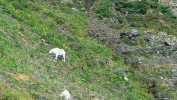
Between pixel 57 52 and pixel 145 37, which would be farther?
pixel 145 37

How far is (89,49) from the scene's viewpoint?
29.9 metres

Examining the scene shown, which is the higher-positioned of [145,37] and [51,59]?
[51,59]

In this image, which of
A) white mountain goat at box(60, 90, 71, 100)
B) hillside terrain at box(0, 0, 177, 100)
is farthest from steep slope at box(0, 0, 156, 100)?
white mountain goat at box(60, 90, 71, 100)

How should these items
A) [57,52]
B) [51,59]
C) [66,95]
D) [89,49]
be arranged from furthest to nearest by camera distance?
[89,49] → [57,52] → [51,59] → [66,95]

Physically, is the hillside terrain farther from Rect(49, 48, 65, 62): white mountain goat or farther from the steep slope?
Rect(49, 48, 65, 62): white mountain goat

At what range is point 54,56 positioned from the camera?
2558cm

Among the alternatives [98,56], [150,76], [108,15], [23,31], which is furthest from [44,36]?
[108,15]

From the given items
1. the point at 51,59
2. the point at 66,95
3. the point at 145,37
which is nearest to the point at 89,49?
the point at 51,59

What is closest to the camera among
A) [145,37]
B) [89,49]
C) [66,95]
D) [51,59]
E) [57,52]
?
[66,95]

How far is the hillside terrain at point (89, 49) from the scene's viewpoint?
21.0 meters

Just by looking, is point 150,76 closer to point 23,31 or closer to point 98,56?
point 98,56

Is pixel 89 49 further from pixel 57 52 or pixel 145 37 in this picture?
pixel 145 37

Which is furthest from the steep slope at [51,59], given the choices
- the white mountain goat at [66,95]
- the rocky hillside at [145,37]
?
the rocky hillside at [145,37]

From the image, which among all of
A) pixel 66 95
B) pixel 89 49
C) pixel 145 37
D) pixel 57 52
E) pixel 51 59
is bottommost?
pixel 145 37
